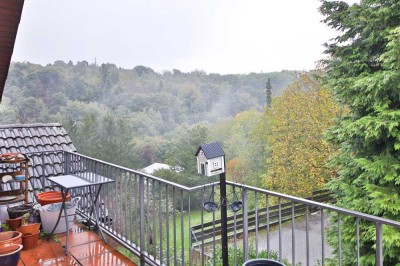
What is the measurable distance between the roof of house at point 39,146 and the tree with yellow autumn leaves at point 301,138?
981 cm

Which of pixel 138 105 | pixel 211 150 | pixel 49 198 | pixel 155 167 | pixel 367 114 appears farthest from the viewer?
pixel 138 105

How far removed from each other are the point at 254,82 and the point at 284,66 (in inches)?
105

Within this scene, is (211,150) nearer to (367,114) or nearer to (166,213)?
(166,213)

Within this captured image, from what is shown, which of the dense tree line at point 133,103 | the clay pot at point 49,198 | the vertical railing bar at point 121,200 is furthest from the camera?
the dense tree line at point 133,103

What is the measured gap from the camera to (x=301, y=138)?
527 inches

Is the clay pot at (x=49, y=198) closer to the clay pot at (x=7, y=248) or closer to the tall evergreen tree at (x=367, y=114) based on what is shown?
the clay pot at (x=7, y=248)

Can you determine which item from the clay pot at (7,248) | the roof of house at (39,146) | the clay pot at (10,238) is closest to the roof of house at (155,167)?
the roof of house at (39,146)

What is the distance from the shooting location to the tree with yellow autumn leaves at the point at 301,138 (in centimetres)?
1283

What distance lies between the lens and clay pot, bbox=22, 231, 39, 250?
3.27m

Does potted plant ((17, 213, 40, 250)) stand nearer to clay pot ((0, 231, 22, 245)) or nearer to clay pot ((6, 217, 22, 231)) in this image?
clay pot ((6, 217, 22, 231))

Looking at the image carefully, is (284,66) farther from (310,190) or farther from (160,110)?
(310,190)

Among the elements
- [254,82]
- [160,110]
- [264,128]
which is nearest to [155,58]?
[160,110]

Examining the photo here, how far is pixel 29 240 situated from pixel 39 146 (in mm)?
2486

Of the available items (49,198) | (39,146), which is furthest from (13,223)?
(39,146)
